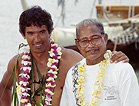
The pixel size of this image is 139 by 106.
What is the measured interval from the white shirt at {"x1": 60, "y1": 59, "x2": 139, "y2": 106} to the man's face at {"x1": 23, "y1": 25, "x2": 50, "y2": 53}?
0.65m

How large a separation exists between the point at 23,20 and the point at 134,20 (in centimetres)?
695

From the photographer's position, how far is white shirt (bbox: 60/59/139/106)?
203 centimetres

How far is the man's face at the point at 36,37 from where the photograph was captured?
2.74 metres

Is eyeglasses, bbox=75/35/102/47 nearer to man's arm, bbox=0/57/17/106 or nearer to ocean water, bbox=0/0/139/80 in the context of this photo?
man's arm, bbox=0/57/17/106

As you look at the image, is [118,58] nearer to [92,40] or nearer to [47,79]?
[92,40]

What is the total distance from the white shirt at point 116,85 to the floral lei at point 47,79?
2.33ft

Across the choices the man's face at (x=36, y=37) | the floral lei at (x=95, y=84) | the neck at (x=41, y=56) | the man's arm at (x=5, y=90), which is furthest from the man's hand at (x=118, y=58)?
the man's arm at (x=5, y=90)

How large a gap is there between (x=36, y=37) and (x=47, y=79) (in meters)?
0.47

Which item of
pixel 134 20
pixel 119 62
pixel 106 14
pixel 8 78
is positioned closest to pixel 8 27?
pixel 106 14

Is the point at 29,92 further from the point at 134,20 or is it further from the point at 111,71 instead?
the point at 134,20

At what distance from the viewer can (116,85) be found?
2.11 metres

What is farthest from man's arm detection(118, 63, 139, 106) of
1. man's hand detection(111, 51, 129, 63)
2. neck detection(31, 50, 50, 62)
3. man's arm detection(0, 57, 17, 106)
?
man's arm detection(0, 57, 17, 106)

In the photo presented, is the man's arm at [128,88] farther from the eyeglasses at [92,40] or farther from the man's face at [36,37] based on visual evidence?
the man's face at [36,37]

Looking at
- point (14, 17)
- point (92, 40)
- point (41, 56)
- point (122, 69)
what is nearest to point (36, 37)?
point (41, 56)
